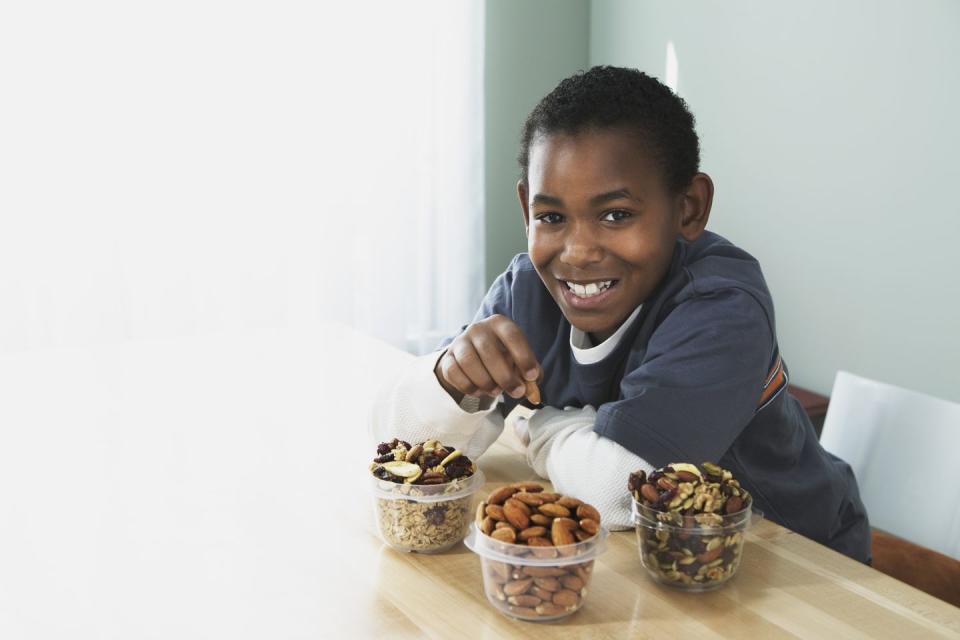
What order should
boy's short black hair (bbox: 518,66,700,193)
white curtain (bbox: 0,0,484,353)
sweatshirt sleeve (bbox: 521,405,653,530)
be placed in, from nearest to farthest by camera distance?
sweatshirt sleeve (bbox: 521,405,653,530) < boy's short black hair (bbox: 518,66,700,193) < white curtain (bbox: 0,0,484,353)

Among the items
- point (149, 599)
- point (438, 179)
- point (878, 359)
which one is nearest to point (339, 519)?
point (149, 599)

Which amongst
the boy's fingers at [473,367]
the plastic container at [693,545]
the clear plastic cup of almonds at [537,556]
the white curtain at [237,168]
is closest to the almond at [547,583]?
the clear plastic cup of almonds at [537,556]

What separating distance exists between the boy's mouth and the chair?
1.68ft

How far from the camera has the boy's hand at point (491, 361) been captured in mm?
1060

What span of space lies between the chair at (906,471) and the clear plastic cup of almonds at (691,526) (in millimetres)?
555

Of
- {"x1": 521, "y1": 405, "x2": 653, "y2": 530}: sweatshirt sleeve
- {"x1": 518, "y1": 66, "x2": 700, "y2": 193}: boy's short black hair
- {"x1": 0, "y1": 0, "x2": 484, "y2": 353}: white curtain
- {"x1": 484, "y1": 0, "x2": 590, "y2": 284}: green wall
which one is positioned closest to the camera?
{"x1": 521, "y1": 405, "x2": 653, "y2": 530}: sweatshirt sleeve

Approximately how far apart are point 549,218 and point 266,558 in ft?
1.66

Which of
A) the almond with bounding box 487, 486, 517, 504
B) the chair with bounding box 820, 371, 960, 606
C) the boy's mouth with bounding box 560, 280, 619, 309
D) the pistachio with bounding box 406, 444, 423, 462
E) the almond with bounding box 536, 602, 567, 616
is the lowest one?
the chair with bounding box 820, 371, 960, 606

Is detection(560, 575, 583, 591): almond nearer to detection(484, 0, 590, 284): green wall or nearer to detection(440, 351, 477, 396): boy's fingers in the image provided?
detection(440, 351, 477, 396): boy's fingers

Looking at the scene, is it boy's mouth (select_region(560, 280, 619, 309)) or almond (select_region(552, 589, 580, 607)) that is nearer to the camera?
almond (select_region(552, 589, 580, 607))

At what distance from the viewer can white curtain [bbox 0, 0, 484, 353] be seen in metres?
2.70

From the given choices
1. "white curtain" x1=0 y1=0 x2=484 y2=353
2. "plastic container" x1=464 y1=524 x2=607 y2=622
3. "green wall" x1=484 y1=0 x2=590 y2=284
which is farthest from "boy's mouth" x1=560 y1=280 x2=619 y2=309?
"green wall" x1=484 y1=0 x2=590 y2=284

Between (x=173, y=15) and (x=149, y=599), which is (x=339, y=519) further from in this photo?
(x=173, y=15)

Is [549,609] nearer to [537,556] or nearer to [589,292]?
[537,556]
